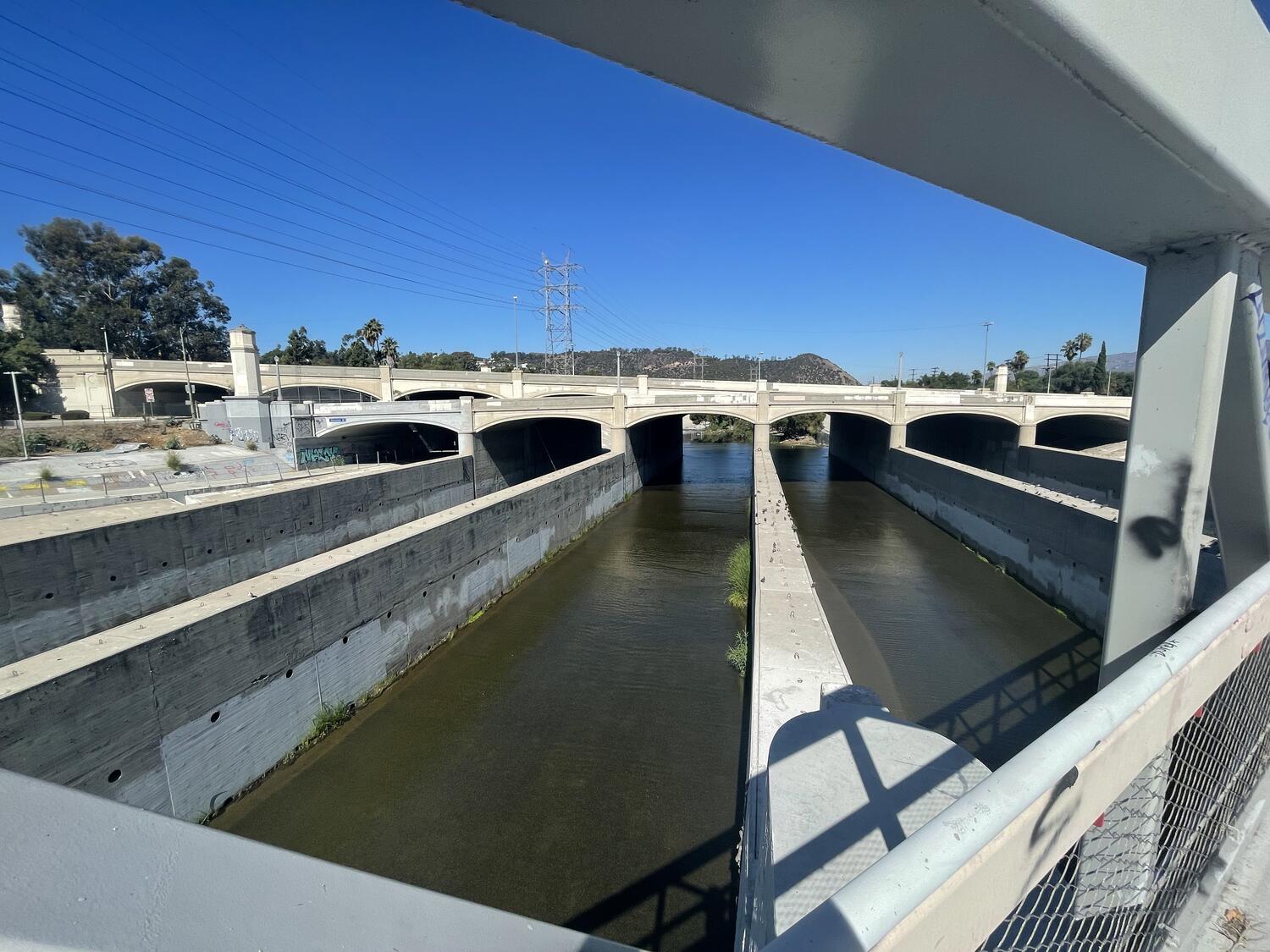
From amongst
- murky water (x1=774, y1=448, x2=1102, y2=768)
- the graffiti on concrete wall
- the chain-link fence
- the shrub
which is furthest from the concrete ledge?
the graffiti on concrete wall

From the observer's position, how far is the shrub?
15.0 m

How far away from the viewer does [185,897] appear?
1.07 meters

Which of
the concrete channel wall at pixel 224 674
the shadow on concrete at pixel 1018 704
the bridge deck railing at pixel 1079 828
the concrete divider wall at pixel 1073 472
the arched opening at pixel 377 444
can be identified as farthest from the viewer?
the arched opening at pixel 377 444

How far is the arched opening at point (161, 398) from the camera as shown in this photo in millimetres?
38722

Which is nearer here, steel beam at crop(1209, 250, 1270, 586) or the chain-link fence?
the chain-link fence

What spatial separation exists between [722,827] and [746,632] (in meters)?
5.48

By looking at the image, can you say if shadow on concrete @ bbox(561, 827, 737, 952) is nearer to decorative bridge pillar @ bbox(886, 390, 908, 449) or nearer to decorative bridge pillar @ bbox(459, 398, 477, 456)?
decorative bridge pillar @ bbox(459, 398, 477, 456)

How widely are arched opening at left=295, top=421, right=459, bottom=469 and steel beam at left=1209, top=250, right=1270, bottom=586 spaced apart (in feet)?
97.5

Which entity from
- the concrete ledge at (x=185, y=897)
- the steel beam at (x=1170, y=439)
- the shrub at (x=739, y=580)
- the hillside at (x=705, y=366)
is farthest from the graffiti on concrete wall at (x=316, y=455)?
the hillside at (x=705, y=366)

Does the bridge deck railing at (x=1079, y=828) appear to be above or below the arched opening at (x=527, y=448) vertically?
above

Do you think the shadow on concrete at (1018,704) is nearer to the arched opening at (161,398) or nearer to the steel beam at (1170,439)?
the steel beam at (1170,439)

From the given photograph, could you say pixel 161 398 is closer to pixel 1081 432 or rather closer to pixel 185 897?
pixel 185 897

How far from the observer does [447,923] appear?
125cm

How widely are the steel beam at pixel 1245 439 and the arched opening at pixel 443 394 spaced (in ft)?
121
